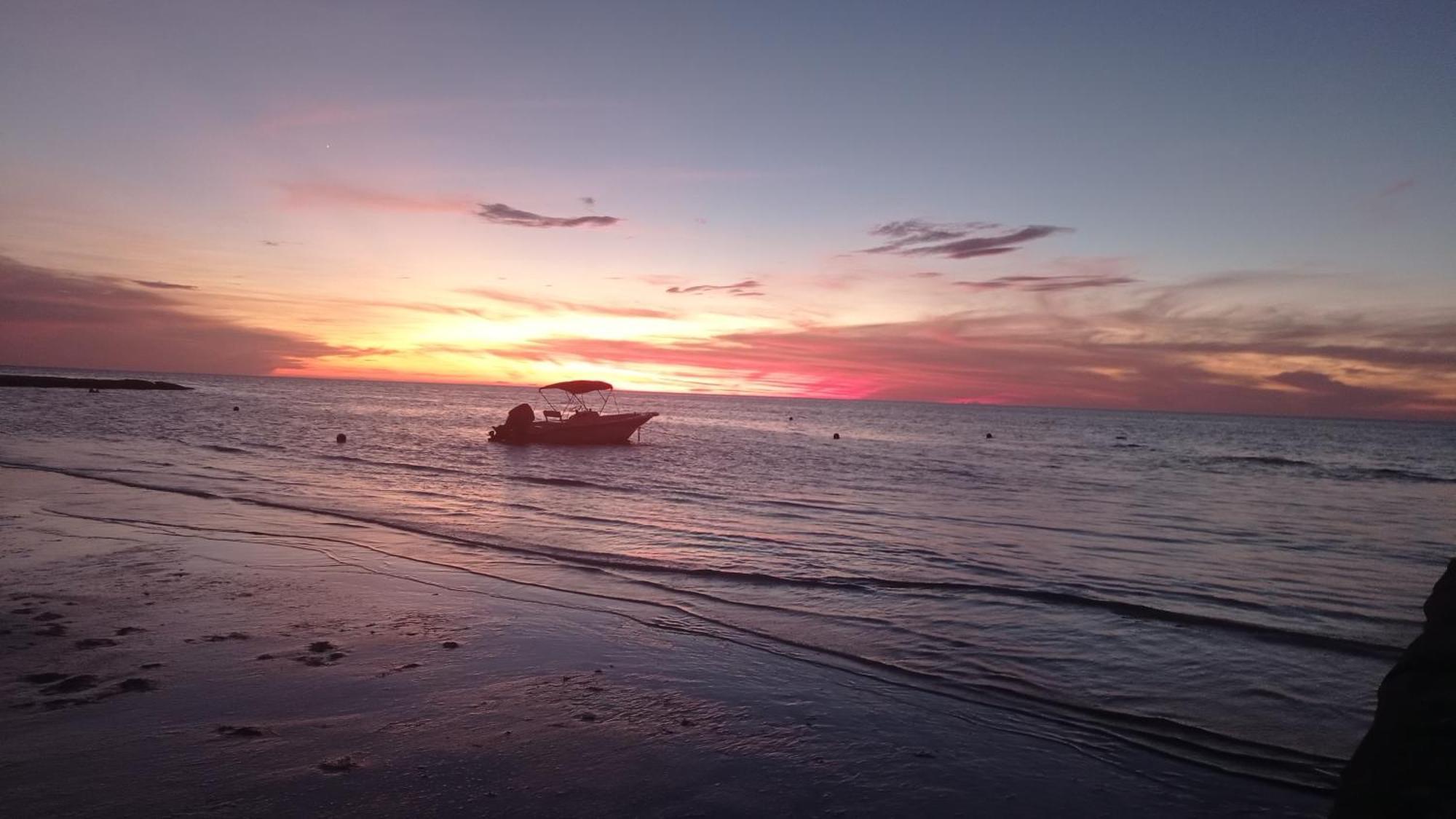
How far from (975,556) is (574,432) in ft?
103

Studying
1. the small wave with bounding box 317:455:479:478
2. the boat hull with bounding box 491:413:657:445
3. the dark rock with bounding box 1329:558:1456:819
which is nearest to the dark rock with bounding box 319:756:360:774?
the dark rock with bounding box 1329:558:1456:819

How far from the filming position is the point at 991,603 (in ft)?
37.4

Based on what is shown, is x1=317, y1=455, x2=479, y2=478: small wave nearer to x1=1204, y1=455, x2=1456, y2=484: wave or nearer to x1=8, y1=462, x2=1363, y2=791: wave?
x1=8, y1=462, x2=1363, y2=791: wave

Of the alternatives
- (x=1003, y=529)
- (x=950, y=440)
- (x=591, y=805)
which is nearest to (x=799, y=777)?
(x=591, y=805)

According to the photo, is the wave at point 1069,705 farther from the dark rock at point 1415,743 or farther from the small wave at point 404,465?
the small wave at point 404,465

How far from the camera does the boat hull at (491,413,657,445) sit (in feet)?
142

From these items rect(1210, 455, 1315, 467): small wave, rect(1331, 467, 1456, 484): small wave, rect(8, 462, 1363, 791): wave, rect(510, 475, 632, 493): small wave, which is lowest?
rect(8, 462, 1363, 791): wave

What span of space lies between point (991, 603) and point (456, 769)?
8.35 m

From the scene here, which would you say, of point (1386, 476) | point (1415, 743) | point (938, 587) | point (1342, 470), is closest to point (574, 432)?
point (938, 587)

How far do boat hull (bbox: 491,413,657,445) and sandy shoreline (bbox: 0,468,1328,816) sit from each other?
1303 inches

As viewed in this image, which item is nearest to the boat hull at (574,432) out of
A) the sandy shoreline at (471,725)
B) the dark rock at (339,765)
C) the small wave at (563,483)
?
the small wave at (563,483)

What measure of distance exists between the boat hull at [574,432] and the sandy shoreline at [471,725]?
33.1 metres

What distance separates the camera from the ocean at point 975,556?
783 cm

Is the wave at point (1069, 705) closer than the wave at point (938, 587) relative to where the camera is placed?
Yes
